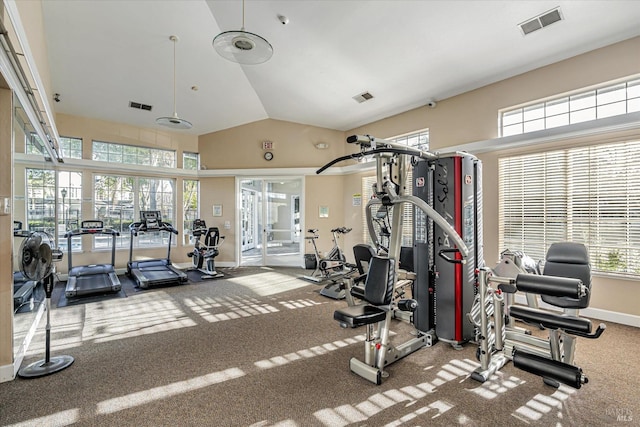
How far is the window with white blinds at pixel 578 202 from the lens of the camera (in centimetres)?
364

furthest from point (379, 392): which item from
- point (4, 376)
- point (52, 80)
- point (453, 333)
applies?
point (52, 80)

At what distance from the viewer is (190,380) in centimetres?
251

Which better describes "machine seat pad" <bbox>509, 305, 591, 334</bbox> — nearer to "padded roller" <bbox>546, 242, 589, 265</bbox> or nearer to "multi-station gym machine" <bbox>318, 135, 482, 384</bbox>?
"multi-station gym machine" <bbox>318, 135, 482, 384</bbox>

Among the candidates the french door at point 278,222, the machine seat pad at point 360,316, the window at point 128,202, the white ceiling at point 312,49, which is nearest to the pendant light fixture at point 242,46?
the white ceiling at point 312,49

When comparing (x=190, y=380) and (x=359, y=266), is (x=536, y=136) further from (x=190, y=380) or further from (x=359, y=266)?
(x=190, y=380)

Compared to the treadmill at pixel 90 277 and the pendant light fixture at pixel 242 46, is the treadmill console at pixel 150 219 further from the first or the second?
the pendant light fixture at pixel 242 46

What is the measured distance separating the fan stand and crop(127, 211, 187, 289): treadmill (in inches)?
110

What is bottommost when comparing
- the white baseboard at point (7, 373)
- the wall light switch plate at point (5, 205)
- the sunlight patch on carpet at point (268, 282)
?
the sunlight patch on carpet at point (268, 282)

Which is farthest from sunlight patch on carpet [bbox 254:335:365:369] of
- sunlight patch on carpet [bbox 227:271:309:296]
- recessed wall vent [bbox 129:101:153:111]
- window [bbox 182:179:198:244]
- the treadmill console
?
recessed wall vent [bbox 129:101:153:111]

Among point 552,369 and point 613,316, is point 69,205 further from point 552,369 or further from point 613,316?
point 613,316

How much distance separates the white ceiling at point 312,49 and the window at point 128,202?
1.47m

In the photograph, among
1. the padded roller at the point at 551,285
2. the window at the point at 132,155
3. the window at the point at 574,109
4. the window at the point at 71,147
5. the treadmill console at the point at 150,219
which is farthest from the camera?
the window at the point at 132,155

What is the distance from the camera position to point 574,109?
13.6 feet

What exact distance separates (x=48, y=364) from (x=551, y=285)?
4.19 meters
